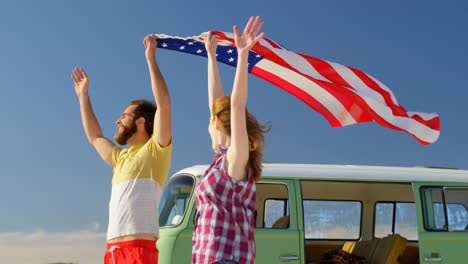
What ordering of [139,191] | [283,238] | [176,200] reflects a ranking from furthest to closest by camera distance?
1. [176,200]
2. [283,238]
3. [139,191]

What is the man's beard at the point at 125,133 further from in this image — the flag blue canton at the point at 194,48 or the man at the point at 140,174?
the flag blue canton at the point at 194,48

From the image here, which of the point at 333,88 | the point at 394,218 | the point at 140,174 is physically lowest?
the point at 140,174

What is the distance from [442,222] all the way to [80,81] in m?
4.75

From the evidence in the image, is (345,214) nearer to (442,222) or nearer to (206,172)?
(442,222)

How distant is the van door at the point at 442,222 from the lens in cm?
772

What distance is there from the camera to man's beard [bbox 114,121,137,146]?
4406mm

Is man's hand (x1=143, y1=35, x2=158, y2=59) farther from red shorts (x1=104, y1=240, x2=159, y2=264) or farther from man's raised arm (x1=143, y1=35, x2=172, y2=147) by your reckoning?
red shorts (x1=104, y1=240, x2=159, y2=264)

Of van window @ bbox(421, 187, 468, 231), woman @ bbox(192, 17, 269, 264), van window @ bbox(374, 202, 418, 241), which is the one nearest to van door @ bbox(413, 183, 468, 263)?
van window @ bbox(421, 187, 468, 231)

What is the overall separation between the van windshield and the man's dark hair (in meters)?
2.96

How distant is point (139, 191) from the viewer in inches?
160

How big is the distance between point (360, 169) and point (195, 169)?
1901mm

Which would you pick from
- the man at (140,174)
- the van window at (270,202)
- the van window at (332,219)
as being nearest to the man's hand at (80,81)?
the man at (140,174)

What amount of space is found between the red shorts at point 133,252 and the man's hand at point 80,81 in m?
1.38

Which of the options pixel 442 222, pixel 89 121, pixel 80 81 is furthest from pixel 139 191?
pixel 442 222
